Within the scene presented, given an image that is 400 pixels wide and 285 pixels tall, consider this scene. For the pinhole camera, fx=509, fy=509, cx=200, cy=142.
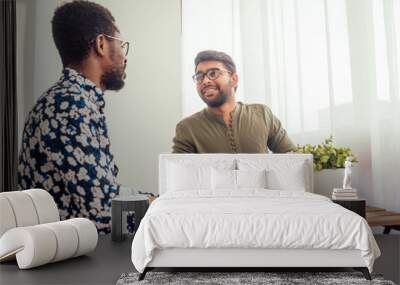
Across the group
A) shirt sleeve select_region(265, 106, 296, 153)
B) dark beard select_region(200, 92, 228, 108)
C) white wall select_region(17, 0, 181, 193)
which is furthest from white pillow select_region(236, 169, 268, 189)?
white wall select_region(17, 0, 181, 193)

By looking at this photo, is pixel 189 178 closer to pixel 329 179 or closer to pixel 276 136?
pixel 276 136

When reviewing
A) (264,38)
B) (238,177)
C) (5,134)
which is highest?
(264,38)

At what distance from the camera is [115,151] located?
569cm

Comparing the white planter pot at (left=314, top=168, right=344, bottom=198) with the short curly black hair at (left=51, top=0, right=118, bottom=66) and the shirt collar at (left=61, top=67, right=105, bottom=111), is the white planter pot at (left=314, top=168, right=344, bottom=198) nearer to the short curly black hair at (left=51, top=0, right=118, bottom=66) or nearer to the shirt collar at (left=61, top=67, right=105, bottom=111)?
the shirt collar at (left=61, top=67, right=105, bottom=111)

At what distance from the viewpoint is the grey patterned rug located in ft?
11.4

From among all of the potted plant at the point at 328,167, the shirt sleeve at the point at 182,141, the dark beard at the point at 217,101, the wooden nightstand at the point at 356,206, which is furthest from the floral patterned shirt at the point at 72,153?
the wooden nightstand at the point at 356,206

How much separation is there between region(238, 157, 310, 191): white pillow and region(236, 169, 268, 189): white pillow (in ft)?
0.38

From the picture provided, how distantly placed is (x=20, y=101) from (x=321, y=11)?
11.7ft

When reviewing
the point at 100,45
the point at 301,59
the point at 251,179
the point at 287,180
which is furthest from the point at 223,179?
the point at 100,45

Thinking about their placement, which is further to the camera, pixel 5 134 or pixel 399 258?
pixel 5 134

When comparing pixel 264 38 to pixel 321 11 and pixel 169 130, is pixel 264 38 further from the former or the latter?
pixel 169 130

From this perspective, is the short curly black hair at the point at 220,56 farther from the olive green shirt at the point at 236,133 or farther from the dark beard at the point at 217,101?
the olive green shirt at the point at 236,133

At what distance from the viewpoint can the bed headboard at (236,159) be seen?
5.49 m

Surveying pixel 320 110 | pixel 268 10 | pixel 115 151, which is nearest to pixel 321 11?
pixel 268 10
